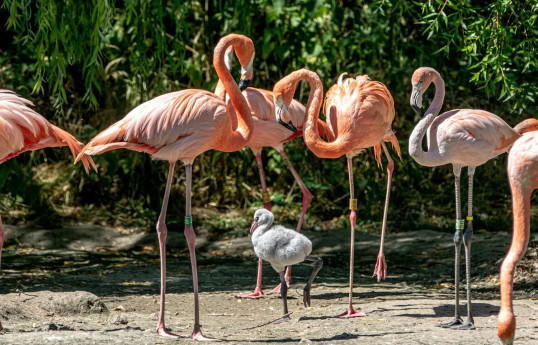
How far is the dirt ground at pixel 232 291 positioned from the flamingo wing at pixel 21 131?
97cm

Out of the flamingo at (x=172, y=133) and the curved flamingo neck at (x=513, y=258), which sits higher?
the flamingo at (x=172, y=133)

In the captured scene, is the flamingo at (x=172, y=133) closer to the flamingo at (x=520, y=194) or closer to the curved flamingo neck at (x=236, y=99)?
the curved flamingo neck at (x=236, y=99)

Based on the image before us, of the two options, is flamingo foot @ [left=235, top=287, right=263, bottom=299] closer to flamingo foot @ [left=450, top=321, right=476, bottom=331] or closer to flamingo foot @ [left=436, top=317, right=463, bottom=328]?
flamingo foot @ [left=436, top=317, right=463, bottom=328]

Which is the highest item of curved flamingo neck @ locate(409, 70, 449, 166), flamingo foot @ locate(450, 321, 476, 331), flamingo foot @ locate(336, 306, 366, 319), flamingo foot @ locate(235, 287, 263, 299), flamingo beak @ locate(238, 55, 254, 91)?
flamingo beak @ locate(238, 55, 254, 91)

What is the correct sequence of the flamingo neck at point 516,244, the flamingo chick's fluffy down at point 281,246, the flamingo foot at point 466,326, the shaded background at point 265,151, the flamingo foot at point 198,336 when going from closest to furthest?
the flamingo neck at point 516,244 < the flamingo foot at point 198,336 < the flamingo foot at point 466,326 < the flamingo chick's fluffy down at point 281,246 < the shaded background at point 265,151

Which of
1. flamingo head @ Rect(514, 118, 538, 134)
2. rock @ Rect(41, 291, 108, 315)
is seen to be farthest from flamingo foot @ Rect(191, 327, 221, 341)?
flamingo head @ Rect(514, 118, 538, 134)

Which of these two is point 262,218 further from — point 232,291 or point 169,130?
point 232,291

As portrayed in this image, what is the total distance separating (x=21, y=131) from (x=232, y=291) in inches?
82.7

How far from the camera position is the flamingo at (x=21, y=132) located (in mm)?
4676

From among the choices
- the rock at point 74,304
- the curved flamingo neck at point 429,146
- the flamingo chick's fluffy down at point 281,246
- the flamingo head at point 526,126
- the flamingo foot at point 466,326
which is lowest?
the flamingo foot at point 466,326

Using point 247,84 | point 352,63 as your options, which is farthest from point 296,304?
point 352,63

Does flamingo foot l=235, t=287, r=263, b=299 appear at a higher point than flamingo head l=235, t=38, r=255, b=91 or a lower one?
lower

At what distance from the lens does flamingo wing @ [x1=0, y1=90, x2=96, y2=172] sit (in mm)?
4676

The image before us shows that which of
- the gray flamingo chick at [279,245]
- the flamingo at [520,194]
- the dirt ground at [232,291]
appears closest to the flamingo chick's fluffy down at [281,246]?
the gray flamingo chick at [279,245]
